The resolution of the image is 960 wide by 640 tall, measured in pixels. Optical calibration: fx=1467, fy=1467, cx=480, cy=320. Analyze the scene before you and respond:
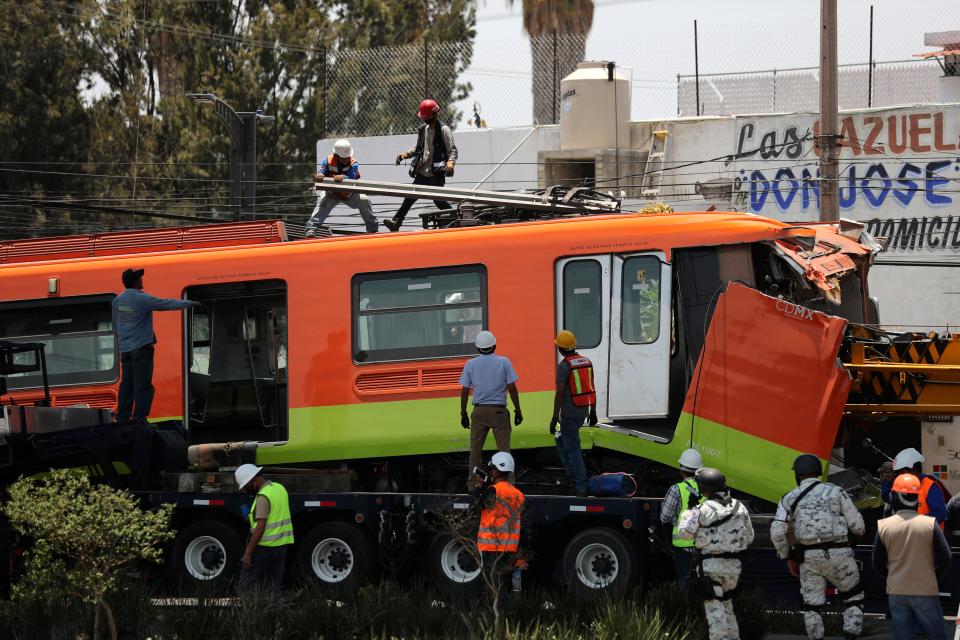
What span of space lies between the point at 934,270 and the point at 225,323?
58.5 ft

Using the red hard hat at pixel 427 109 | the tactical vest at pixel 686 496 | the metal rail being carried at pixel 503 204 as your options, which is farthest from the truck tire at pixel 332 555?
the red hard hat at pixel 427 109

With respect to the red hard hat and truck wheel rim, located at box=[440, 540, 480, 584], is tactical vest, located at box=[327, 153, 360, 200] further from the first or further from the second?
truck wheel rim, located at box=[440, 540, 480, 584]

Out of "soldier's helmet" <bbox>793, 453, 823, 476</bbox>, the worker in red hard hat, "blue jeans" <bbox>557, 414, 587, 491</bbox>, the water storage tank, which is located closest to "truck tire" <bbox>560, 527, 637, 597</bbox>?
"blue jeans" <bbox>557, 414, 587, 491</bbox>

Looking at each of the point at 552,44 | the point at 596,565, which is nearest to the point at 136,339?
the point at 596,565

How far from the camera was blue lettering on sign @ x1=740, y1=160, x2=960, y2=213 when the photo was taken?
97.0 feet

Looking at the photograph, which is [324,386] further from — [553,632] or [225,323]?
[553,632]

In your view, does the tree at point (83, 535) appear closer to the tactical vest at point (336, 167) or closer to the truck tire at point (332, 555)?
the truck tire at point (332, 555)

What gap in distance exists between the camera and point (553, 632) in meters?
11.2

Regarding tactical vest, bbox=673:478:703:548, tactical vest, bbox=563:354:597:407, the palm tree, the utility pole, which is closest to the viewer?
tactical vest, bbox=673:478:703:548

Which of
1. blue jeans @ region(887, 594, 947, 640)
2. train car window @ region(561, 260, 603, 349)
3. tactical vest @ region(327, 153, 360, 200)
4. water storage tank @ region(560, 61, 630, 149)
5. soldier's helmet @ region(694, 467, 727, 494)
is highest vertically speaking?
water storage tank @ region(560, 61, 630, 149)

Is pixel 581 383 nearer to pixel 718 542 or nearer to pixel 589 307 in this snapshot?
pixel 589 307

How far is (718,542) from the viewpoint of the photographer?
37.6ft

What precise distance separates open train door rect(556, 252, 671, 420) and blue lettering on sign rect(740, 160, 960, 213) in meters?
15.5

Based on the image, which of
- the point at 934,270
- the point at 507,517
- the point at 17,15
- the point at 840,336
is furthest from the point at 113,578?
the point at 17,15
